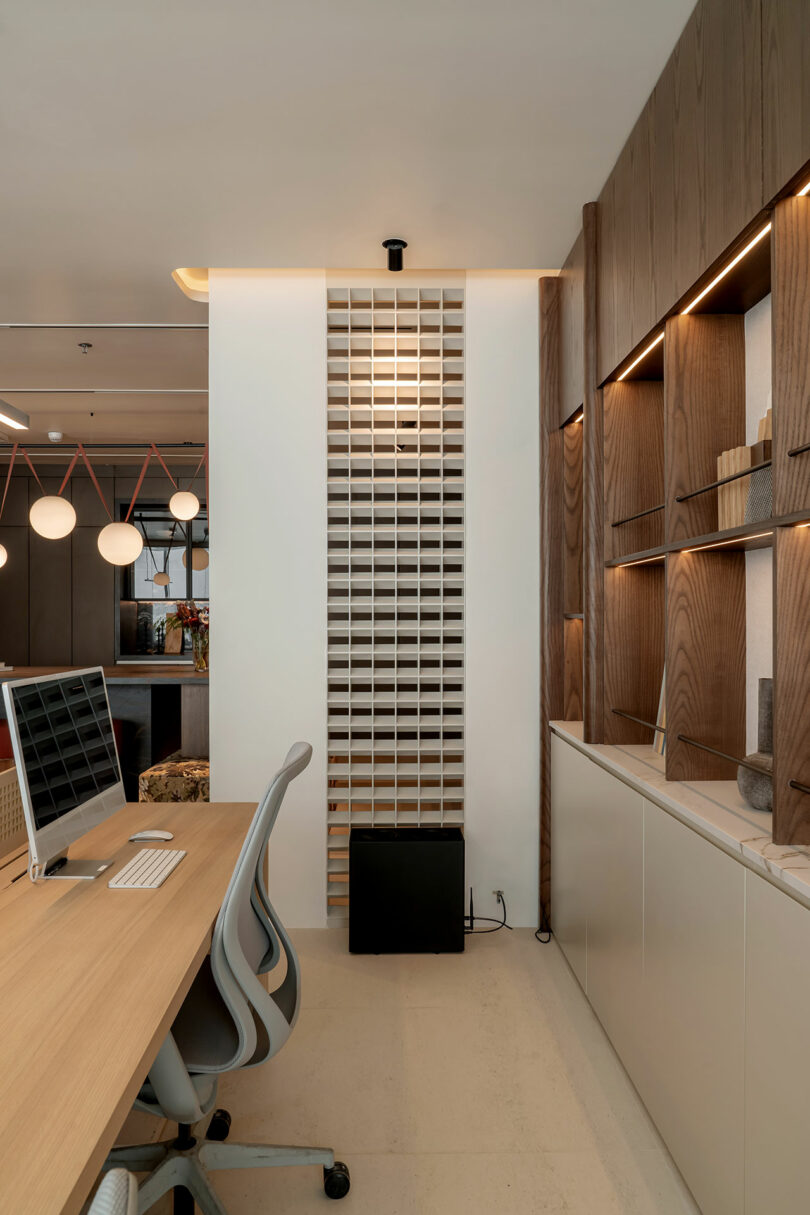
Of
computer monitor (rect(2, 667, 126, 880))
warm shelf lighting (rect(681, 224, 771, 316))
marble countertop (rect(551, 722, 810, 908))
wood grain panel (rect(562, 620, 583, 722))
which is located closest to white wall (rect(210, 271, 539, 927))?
wood grain panel (rect(562, 620, 583, 722))

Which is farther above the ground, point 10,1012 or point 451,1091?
point 10,1012

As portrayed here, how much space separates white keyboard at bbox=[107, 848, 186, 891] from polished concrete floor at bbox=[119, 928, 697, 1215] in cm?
72

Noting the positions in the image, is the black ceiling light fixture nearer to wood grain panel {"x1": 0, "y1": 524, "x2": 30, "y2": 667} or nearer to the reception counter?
the reception counter

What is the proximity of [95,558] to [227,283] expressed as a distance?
17.5 feet

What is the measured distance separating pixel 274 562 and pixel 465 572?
83cm

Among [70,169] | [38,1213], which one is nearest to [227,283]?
[70,169]

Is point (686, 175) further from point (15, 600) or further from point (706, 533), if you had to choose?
point (15, 600)

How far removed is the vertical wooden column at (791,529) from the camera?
Answer: 154 cm

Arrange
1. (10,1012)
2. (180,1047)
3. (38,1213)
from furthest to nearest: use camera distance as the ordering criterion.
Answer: (180,1047) → (10,1012) → (38,1213)

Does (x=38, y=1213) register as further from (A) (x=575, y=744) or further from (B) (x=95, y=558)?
(B) (x=95, y=558)

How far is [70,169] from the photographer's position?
2.62 meters

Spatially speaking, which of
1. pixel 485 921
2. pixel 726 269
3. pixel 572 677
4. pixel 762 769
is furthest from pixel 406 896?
pixel 726 269

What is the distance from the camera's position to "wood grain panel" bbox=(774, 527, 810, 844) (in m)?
1.57

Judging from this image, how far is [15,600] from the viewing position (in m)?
8.32
